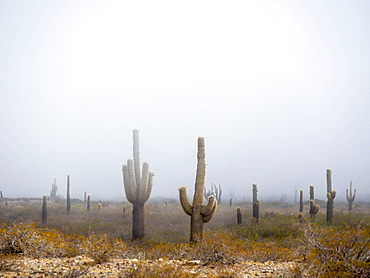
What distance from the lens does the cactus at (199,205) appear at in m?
11.5

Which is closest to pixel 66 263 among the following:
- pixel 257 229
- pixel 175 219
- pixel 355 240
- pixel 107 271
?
pixel 107 271

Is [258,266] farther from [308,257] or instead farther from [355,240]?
[355,240]

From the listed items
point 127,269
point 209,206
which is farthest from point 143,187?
point 127,269

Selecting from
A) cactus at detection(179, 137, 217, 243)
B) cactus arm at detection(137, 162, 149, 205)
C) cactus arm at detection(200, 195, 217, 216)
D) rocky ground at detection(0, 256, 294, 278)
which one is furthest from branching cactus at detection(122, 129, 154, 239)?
rocky ground at detection(0, 256, 294, 278)

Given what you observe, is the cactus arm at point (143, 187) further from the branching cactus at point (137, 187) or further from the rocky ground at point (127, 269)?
the rocky ground at point (127, 269)

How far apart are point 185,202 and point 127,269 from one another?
613 cm

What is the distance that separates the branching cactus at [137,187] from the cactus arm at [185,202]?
443 centimetres

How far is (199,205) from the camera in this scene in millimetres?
11734

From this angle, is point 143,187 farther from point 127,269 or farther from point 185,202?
point 127,269

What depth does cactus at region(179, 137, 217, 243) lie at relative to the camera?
1146 cm

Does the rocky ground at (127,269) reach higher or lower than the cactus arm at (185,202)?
lower

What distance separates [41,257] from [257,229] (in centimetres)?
1576

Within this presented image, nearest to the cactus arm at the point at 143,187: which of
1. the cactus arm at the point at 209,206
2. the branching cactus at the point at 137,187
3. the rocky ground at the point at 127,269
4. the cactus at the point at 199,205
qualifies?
the branching cactus at the point at 137,187

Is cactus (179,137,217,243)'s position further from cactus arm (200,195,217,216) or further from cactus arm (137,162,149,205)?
cactus arm (137,162,149,205)
